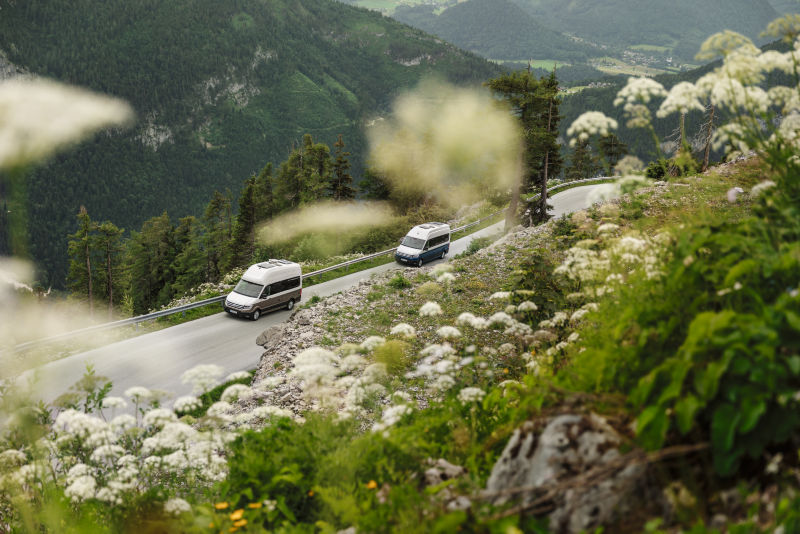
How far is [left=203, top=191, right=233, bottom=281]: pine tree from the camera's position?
216 feet

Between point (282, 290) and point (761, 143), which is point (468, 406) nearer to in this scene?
point (761, 143)

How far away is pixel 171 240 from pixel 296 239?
1313 inches

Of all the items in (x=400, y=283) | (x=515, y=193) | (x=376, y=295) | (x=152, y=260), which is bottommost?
(x=152, y=260)

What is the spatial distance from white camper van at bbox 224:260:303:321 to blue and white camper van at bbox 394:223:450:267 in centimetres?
976

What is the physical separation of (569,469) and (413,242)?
2911 centimetres

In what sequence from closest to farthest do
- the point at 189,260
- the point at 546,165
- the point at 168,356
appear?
the point at 168,356 < the point at 546,165 < the point at 189,260

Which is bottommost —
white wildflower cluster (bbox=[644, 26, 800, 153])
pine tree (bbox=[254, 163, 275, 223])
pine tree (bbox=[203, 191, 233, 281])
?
pine tree (bbox=[203, 191, 233, 281])

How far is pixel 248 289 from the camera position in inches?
917

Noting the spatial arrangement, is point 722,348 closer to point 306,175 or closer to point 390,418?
point 390,418

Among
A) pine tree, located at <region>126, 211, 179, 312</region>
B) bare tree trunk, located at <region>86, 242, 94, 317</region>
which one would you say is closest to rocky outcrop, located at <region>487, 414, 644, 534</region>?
bare tree trunk, located at <region>86, 242, 94, 317</region>

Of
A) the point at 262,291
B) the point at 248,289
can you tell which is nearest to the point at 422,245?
the point at 262,291

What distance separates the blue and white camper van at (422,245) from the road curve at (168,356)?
10.8m

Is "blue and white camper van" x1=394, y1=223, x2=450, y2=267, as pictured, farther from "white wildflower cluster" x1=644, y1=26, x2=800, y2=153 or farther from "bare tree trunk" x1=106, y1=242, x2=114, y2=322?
"bare tree trunk" x1=106, y1=242, x2=114, y2=322

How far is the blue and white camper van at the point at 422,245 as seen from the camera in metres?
31.3
